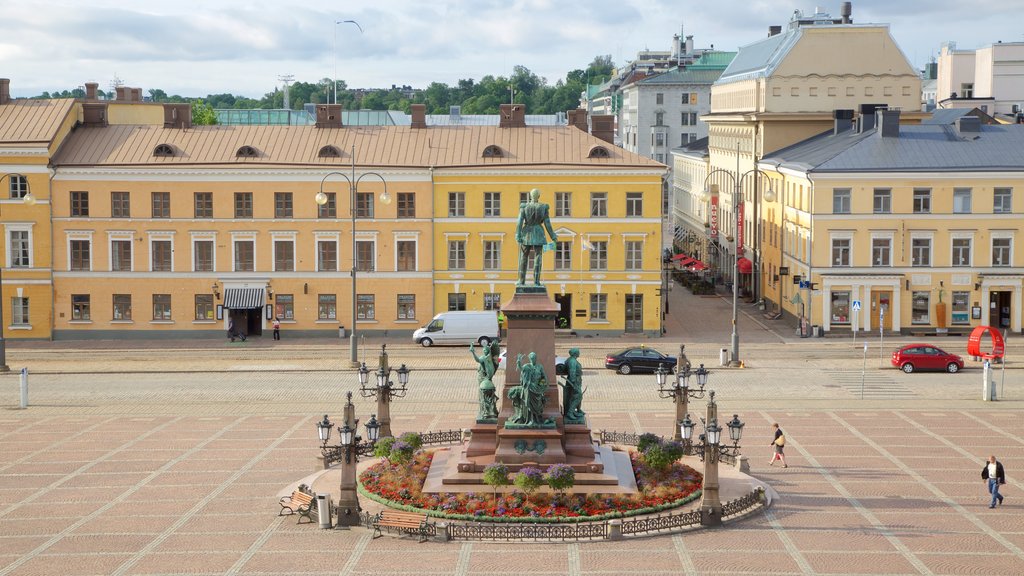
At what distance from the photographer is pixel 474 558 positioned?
101ft

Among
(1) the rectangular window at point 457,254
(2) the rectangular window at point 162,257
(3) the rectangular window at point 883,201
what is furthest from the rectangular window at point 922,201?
(2) the rectangular window at point 162,257

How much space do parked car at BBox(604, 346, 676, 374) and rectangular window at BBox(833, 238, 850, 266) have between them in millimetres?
15020

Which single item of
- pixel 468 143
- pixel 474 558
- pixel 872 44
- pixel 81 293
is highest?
pixel 872 44

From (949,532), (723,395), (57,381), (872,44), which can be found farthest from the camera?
(872,44)

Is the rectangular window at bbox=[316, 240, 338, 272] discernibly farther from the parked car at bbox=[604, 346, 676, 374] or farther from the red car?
the red car

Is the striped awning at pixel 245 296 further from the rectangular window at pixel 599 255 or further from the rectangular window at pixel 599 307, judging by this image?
the rectangular window at pixel 599 255

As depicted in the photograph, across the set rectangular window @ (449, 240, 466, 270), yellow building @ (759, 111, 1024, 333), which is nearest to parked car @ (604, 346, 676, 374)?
rectangular window @ (449, 240, 466, 270)

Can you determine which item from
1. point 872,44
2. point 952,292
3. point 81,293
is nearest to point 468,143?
point 81,293

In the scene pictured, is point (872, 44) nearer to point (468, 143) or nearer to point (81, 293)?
point (468, 143)

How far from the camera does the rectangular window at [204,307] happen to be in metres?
69.7

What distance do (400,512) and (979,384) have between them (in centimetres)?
3017

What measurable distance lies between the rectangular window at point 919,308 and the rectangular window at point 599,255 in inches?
609

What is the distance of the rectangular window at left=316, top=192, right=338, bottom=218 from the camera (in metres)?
69.2

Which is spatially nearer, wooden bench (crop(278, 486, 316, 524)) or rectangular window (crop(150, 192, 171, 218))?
wooden bench (crop(278, 486, 316, 524))
